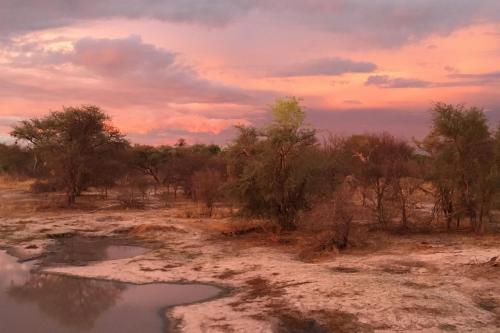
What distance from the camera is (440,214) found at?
24.4 meters

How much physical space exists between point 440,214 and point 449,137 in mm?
3782

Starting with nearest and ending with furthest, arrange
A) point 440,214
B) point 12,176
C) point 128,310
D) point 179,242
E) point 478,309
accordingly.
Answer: point 478,309 → point 128,310 → point 179,242 → point 440,214 → point 12,176

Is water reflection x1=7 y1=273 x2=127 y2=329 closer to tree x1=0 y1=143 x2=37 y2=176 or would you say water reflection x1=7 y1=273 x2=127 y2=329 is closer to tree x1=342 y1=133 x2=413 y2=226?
tree x1=342 y1=133 x2=413 y2=226

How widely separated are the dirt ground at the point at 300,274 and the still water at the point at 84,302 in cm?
56

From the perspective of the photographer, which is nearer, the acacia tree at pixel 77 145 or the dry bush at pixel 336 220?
the dry bush at pixel 336 220

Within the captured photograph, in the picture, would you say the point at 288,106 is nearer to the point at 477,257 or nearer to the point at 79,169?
the point at 477,257

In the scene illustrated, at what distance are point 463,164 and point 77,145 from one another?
23288 millimetres

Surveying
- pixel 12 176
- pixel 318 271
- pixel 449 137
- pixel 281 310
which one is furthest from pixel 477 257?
pixel 12 176

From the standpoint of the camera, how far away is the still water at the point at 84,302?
11000 mm

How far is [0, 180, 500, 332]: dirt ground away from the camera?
33.8ft

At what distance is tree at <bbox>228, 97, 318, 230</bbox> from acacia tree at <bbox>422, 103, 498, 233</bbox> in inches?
209

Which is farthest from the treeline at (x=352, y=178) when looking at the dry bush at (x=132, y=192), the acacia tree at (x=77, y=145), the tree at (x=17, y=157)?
the tree at (x=17, y=157)

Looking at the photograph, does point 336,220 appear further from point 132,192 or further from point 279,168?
point 132,192

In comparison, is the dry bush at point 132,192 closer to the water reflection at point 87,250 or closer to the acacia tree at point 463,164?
the water reflection at point 87,250
